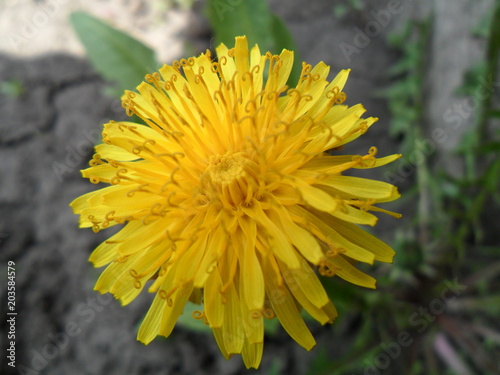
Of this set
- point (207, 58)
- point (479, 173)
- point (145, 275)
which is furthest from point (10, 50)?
point (479, 173)

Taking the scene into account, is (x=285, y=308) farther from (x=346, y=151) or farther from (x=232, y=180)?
(x=346, y=151)

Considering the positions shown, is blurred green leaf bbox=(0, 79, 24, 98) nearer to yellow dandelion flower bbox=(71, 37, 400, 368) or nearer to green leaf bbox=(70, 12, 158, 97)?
green leaf bbox=(70, 12, 158, 97)

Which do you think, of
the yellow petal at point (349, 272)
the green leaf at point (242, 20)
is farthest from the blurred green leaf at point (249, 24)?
the yellow petal at point (349, 272)

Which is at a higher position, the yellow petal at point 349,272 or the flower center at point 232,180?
the flower center at point 232,180

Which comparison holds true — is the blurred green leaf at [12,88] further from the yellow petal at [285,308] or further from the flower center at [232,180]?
the yellow petal at [285,308]

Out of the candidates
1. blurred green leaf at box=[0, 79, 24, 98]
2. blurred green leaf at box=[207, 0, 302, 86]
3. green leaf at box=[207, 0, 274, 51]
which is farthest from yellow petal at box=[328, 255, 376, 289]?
blurred green leaf at box=[0, 79, 24, 98]
